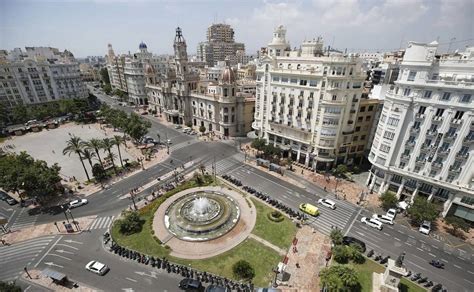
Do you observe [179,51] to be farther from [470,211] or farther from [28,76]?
[470,211]

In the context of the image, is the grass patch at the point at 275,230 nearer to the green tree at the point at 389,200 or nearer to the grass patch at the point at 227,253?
the grass patch at the point at 227,253

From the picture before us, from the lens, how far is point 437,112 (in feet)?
174

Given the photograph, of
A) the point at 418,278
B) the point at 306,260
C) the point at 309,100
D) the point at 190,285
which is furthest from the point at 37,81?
the point at 418,278

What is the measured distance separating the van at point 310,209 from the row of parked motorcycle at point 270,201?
1496mm

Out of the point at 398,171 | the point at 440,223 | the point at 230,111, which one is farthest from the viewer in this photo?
the point at 230,111

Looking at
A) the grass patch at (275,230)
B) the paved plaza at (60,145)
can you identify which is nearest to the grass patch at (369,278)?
the grass patch at (275,230)

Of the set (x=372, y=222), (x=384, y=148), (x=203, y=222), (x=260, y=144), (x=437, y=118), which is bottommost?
(x=372, y=222)

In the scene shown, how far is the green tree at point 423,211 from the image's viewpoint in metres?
52.0

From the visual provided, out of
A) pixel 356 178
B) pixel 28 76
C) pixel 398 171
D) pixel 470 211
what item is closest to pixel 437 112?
pixel 398 171

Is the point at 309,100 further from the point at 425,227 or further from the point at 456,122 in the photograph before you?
the point at 425,227

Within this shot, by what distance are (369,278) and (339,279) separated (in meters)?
10.1

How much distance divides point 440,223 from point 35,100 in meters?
193

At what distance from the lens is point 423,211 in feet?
173

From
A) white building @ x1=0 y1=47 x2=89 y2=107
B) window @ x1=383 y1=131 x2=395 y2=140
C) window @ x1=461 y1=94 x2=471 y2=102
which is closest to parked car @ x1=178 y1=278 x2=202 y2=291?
window @ x1=383 y1=131 x2=395 y2=140
